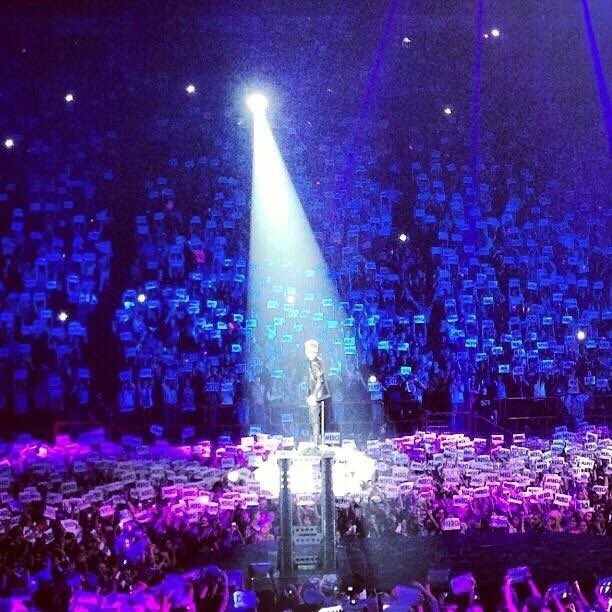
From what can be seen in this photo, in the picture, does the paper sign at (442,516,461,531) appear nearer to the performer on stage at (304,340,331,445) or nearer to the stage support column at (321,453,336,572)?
the stage support column at (321,453,336,572)

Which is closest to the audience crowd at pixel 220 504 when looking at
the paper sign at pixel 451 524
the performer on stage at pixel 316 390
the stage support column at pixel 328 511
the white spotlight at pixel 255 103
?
the paper sign at pixel 451 524

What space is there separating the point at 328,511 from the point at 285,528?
460mm

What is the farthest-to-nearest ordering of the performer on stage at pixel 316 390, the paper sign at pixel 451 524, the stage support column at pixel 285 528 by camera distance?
1. the paper sign at pixel 451 524
2. the performer on stage at pixel 316 390
3. the stage support column at pixel 285 528

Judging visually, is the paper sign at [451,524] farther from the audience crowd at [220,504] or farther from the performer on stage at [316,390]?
the performer on stage at [316,390]

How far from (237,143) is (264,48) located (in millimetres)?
2796

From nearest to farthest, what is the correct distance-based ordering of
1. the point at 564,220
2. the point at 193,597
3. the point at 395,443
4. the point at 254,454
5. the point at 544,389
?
the point at 193,597
the point at 254,454
the point at 395,443
the point at 544,389
the point at 564,220

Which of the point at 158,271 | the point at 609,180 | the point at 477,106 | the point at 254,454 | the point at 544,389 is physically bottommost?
the point at 254,454

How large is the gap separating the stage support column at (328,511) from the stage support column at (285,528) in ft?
1.10

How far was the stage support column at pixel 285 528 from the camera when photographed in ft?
25.1

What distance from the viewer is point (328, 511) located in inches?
309

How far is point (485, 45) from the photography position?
807 inches

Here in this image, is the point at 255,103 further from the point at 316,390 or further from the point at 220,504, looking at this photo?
the point at 316,390

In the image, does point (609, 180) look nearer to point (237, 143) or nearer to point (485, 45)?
point (485, 45)

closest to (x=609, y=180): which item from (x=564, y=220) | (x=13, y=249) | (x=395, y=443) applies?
(x=564, y=220)
